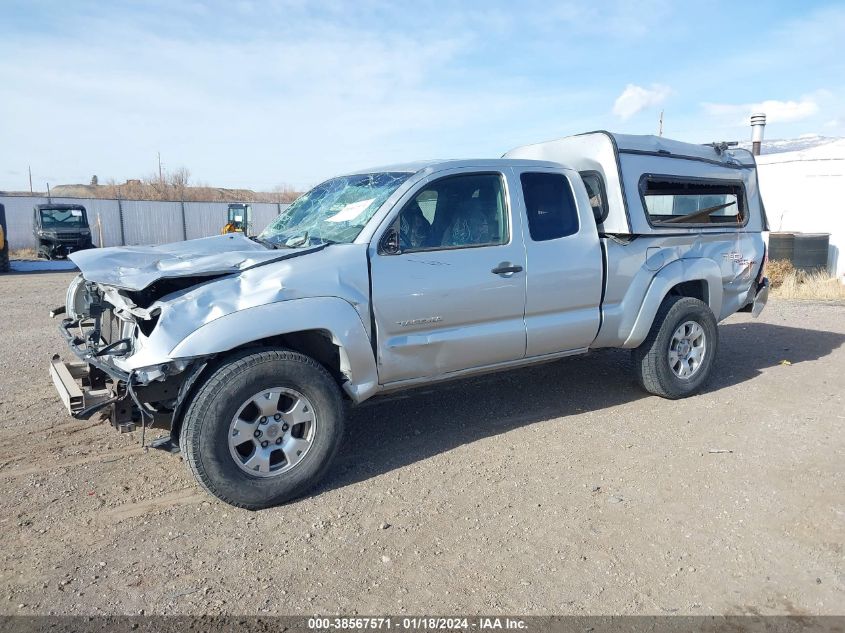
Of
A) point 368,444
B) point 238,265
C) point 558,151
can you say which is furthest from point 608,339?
point 238,265

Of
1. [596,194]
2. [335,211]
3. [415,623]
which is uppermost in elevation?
[596,194]

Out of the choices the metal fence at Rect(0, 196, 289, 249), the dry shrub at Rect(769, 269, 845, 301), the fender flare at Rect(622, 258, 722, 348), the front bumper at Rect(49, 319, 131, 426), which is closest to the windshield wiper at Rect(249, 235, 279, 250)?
the front bumper at Rect(49, 319, 131, 426)

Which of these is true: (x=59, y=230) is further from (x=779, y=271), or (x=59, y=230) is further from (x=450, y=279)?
(x=450, y=279)

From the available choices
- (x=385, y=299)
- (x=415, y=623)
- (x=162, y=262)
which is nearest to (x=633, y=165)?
(x=385, y=299)

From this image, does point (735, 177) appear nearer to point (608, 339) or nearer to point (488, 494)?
point (608, 339)

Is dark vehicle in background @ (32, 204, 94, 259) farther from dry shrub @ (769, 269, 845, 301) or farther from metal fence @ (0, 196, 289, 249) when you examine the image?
dry shrub @ (769, 269, 845, 301)

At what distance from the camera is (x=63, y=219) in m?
23.5

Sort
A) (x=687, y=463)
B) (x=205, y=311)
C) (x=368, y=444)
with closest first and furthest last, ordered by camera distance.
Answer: (x=205, y=311) → (x=687, y=463) → (x=368, y=444)

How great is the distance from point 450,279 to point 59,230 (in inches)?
900

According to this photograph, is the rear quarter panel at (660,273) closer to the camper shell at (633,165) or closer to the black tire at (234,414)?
the camper shell at (633,165)

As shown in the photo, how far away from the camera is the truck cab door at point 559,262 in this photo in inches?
186

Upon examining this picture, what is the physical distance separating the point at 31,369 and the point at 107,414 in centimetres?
355

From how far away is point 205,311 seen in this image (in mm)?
3533

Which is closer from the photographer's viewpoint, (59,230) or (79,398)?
(79,398)
